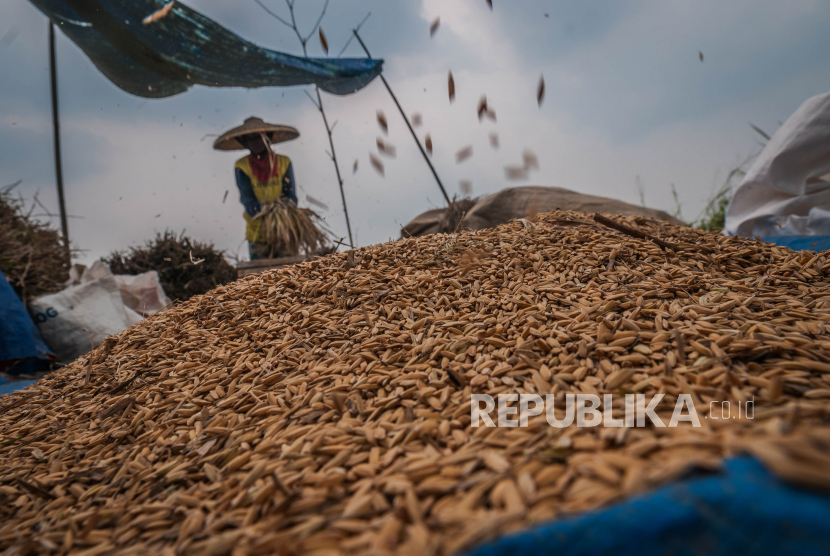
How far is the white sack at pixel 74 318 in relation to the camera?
10.9ft

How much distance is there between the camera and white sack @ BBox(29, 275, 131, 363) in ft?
10.9

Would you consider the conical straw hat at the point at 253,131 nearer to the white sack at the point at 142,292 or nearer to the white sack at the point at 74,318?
the white sack at the point at 142,292

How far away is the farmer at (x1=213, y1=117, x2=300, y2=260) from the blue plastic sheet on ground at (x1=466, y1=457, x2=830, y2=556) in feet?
14.0

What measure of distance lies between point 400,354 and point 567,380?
46cm

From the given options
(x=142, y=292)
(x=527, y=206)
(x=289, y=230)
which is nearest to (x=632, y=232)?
(x=527, y=206)

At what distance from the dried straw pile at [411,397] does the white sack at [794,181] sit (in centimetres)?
150

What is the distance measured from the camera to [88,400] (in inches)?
59.3

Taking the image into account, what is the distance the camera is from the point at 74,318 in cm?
335

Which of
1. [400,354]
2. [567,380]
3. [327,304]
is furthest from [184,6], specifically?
[567,380]

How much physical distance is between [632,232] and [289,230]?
10.5ft

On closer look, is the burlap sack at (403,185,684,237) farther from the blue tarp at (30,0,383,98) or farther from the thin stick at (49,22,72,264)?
the thin stick at (49,22,72,264)

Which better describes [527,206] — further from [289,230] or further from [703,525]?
[703,525]

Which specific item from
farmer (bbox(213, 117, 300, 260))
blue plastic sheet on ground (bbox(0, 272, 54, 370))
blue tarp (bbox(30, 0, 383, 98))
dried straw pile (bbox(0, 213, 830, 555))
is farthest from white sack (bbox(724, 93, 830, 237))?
blue plastic sheet on ground (bbox(0, 272, 54, 370))

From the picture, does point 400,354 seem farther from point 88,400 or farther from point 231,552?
point 88,400
